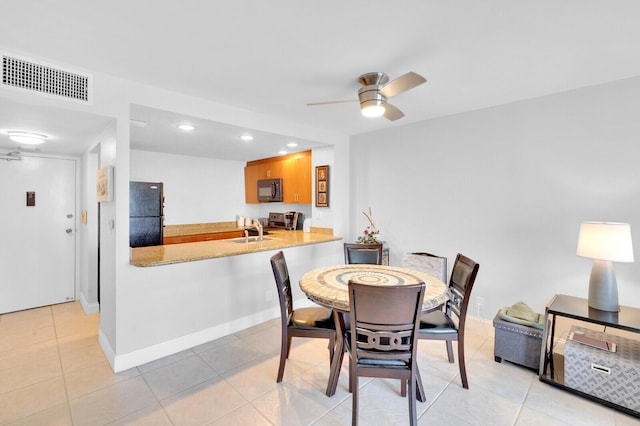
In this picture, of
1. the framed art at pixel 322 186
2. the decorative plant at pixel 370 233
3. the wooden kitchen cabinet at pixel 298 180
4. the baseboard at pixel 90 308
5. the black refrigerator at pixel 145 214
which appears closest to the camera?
the black refrigerator at pixel 145 214

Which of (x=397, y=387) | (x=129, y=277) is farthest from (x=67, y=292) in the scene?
(x=397, y=387)

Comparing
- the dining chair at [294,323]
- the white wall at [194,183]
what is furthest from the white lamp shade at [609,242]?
the white wall at [194,183]

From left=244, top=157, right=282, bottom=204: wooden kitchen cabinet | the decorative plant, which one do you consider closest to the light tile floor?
the decorative plant

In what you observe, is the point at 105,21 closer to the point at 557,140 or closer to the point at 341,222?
the point at 341,222

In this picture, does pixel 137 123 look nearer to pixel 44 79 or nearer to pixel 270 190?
pixel 44 79

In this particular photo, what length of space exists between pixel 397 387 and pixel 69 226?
4.39 m

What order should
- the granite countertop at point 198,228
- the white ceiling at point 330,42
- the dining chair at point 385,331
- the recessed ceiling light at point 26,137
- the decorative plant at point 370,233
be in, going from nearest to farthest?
the white ceiling at point 330,42
the dining chair at point 385,331
the recessed ceiling light at point 26,137
the decorative plant at point 370,233
the granite countertop at point 198,228

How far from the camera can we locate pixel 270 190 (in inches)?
198

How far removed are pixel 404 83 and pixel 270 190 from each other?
345 cm

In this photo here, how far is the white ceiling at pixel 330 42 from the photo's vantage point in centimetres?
149

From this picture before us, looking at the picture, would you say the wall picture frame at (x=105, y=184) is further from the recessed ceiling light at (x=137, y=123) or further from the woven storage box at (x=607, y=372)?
the woven storage box at (x=607, y=372)

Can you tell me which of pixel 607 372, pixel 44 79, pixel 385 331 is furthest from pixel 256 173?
pixel 607 372

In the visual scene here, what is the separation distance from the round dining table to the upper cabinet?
213cm

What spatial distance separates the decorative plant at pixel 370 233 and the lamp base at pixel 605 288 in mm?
2023
